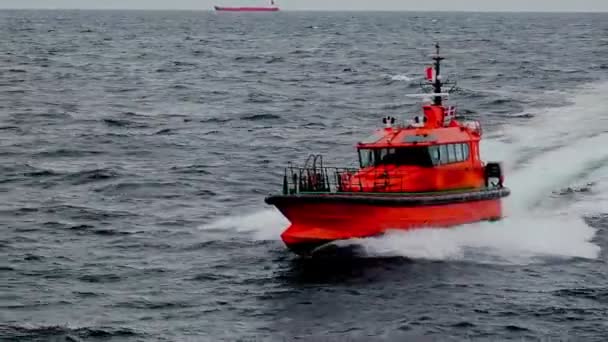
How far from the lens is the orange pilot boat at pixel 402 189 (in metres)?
26.3

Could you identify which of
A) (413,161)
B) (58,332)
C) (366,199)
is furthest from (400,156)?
(58,332)

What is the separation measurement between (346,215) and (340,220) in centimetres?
21

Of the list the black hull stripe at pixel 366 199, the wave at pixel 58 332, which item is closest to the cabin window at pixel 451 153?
the black hull stripe at pixel 366 199

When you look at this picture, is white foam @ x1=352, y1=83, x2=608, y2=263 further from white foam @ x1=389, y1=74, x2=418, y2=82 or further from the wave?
white foam @ x1=389, y1=74, x2=418, y2=82

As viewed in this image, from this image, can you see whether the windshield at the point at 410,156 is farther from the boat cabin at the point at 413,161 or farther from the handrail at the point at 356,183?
the handrail at the point at 356,183

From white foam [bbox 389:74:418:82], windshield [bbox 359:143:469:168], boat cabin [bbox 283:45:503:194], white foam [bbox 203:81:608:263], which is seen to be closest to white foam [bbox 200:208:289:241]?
white foam [bbox 203:81:608:263]

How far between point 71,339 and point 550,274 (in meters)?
11.4

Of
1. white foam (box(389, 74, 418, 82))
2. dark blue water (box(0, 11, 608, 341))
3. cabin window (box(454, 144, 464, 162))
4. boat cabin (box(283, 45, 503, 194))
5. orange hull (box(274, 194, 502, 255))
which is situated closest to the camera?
dark blue water (box(0, 11, 608, 341))

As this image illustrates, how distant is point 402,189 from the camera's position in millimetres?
27031

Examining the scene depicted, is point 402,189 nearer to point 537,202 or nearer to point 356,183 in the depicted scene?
point 356,183

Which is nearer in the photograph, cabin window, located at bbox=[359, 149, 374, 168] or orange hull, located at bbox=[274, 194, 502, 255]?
orange hull, located at bbox=[274, 194, 502, 255]

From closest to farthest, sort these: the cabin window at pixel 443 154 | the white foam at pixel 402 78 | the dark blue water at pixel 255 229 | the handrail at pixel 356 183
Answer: the dark blue water at pixel 255 229 → the handrail at pixel 356 183 → the cabin window at pixel 443 154 → the white foam at pixel 402 78

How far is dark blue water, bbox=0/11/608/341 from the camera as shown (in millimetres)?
21859

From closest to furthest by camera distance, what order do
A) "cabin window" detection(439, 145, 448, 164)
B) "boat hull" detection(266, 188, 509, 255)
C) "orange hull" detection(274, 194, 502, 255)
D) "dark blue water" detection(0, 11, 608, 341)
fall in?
"dark blue water" detection(0, 11, 608, 341) → "boat hull" detection(266, 188, 509, 255) → "orange hull" detection(274, 194, 502, 255) → "cabin window" detection(439, 145, 448, 164)
